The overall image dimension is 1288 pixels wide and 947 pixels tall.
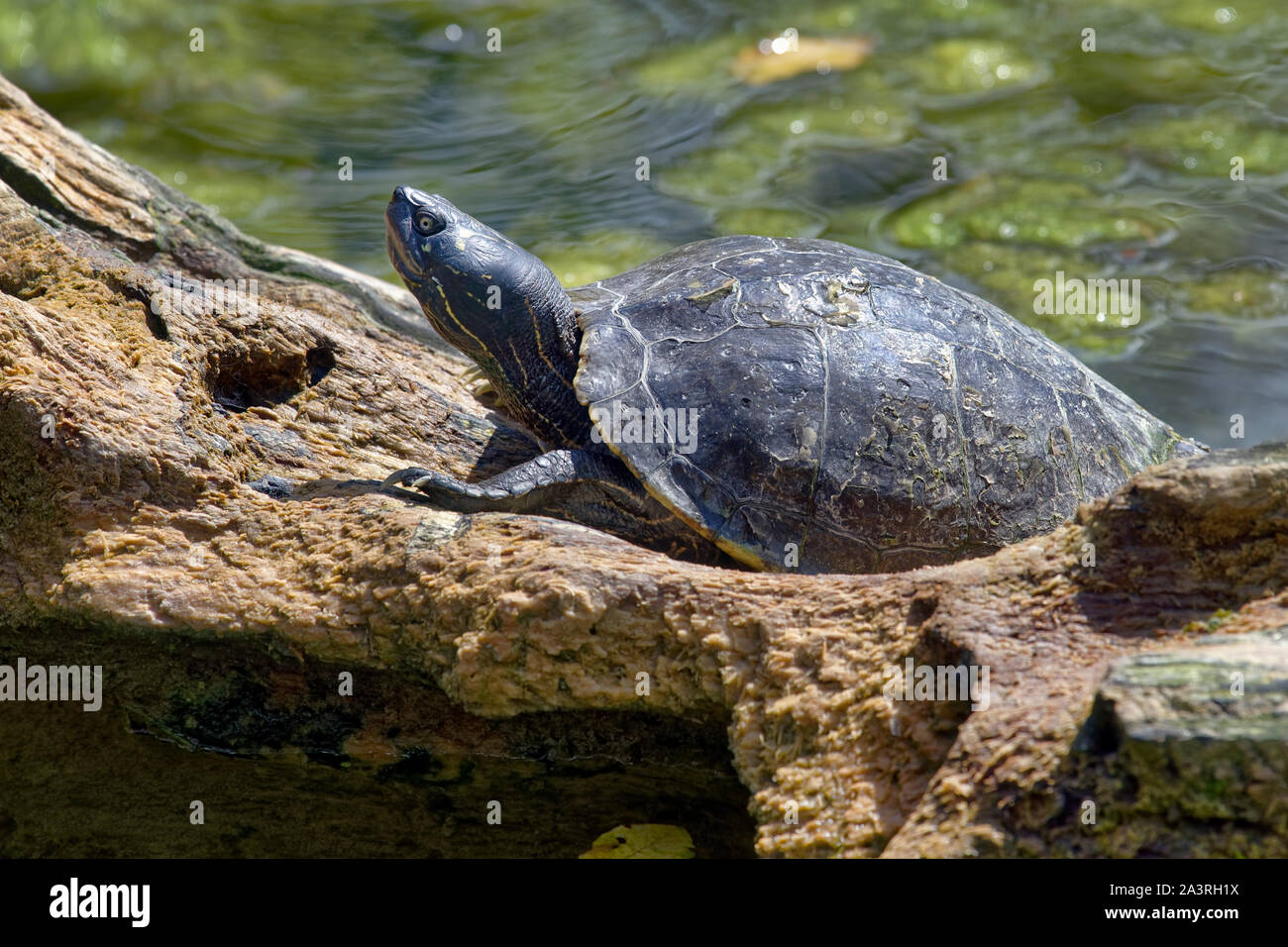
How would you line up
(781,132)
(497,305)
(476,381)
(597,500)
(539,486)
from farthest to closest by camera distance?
(781,132) → (476,381) → (497,305) → (597,500) → (539,486)

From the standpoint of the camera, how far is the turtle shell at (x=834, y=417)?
3125 mm

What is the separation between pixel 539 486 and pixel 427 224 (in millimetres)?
1001

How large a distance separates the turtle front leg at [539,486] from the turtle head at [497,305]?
1.02 feet

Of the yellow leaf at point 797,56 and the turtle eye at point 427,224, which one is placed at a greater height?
the yellow leaf at point 797,56

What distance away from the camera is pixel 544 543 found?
2.58 metres

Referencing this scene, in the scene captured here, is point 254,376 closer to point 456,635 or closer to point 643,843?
point 456,635

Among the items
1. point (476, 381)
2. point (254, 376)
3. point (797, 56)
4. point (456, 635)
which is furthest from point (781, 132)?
point (456, 635)

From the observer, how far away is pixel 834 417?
316cm

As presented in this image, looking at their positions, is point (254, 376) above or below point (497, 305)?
below

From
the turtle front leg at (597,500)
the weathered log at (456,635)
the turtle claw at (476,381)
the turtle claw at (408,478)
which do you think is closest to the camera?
the weathered log at (456,635)

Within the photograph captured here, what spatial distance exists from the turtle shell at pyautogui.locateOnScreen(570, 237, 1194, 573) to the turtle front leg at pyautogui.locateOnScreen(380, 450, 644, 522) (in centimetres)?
12

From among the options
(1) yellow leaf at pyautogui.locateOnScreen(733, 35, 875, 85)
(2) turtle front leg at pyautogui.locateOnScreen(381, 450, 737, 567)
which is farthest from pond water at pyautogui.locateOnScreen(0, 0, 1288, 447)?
(2) turtle front leg at pyautogui.locateOnScreen(381, 450, 737, 567)

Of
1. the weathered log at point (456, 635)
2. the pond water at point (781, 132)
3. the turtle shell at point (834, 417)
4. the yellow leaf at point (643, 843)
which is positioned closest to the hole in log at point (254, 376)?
the weathered log at point (456, 635)

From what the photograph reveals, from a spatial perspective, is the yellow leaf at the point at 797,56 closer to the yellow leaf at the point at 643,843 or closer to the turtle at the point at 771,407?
the turtle at the point at 771,407
